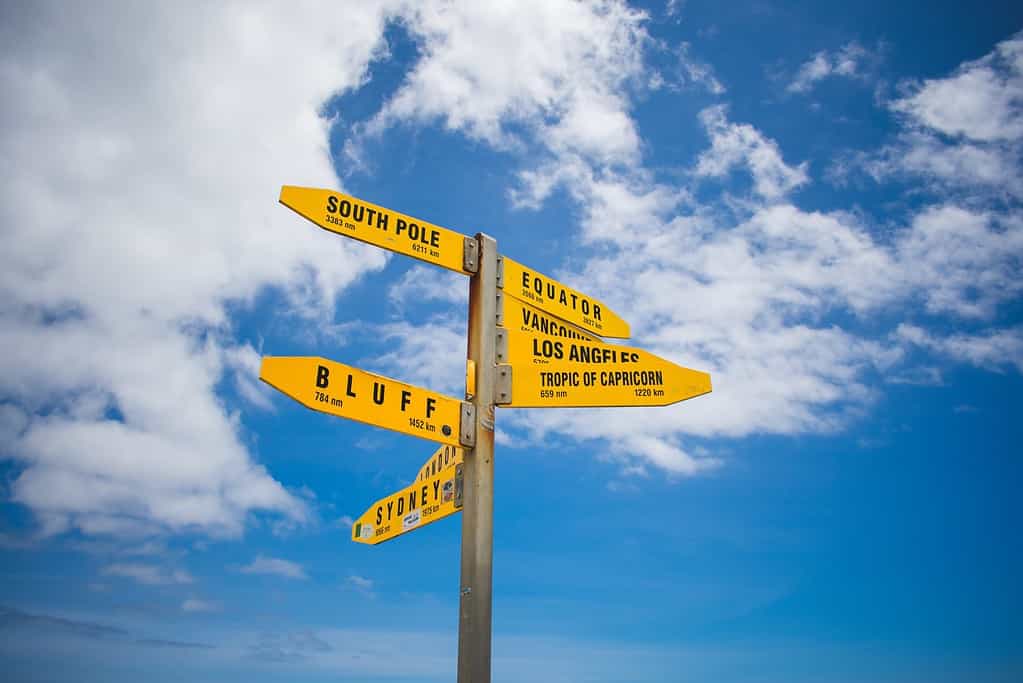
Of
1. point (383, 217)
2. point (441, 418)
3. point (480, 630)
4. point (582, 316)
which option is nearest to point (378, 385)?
point (441, 418)

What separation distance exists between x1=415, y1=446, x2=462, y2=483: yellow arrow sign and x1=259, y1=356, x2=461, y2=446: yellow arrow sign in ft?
1.05

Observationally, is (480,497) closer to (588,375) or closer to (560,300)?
(588,375)

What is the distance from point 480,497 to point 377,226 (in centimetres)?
169

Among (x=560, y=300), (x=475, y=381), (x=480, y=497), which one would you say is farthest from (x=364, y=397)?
(x=560, y=300)

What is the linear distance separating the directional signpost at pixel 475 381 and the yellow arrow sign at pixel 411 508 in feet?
0.03

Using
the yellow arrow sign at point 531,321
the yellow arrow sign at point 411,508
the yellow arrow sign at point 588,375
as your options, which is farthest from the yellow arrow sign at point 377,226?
the yellow arrow sign at point 411,508

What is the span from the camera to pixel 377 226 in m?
4.32

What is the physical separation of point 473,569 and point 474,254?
188cm

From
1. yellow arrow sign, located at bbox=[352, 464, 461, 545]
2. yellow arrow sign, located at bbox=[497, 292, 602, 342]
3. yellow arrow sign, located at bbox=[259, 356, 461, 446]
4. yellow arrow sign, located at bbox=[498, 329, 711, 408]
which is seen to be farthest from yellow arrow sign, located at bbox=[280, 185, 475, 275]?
yellow arrow sign, located at bbox=[352, 464, 461, 545]

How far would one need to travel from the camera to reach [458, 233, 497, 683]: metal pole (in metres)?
3.90

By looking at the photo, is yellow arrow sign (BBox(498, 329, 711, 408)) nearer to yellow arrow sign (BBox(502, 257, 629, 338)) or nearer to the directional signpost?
the directional signpost

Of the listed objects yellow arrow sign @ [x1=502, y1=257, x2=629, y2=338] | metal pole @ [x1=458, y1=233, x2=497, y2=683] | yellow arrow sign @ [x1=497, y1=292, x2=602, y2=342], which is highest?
yellow arrow sign @ [x1=502, y1=257, x2=629, y2=338]

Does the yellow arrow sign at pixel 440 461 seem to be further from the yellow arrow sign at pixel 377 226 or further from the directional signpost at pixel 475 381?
the yellow arrow sign at pixel 377 226

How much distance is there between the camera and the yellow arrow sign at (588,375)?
4.36 meters
